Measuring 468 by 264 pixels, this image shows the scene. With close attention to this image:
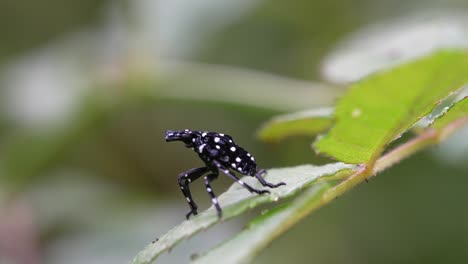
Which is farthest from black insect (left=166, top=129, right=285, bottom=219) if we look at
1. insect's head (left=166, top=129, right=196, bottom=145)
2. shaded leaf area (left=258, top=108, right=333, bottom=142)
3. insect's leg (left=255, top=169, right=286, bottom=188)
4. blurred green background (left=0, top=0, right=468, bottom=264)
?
blurred green background (left=0, top=0, right=468, bottom=264)

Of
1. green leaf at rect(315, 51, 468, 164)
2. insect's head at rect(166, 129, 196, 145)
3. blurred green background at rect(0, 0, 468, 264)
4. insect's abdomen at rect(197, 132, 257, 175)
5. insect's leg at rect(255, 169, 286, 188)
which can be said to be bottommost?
green leaf at rect(315, 51, 468, 164)

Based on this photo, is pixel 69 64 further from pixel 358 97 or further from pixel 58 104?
pixel 358 97

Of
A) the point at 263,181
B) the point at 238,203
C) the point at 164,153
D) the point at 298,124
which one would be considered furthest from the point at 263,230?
the point at 164,153

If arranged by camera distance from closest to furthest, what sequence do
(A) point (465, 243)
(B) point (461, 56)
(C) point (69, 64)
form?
1. (B) point (461, 56)
2. (A) point (465, 243)
3. (C) point (69, 64)

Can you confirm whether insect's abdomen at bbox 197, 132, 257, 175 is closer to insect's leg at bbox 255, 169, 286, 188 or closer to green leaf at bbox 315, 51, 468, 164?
insect's leg at bbox 255, 169, 286, 188

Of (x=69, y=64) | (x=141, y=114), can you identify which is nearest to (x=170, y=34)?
(x=69, y=64)

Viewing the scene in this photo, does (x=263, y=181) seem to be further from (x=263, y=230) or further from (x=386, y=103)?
(x=386, y=103)
